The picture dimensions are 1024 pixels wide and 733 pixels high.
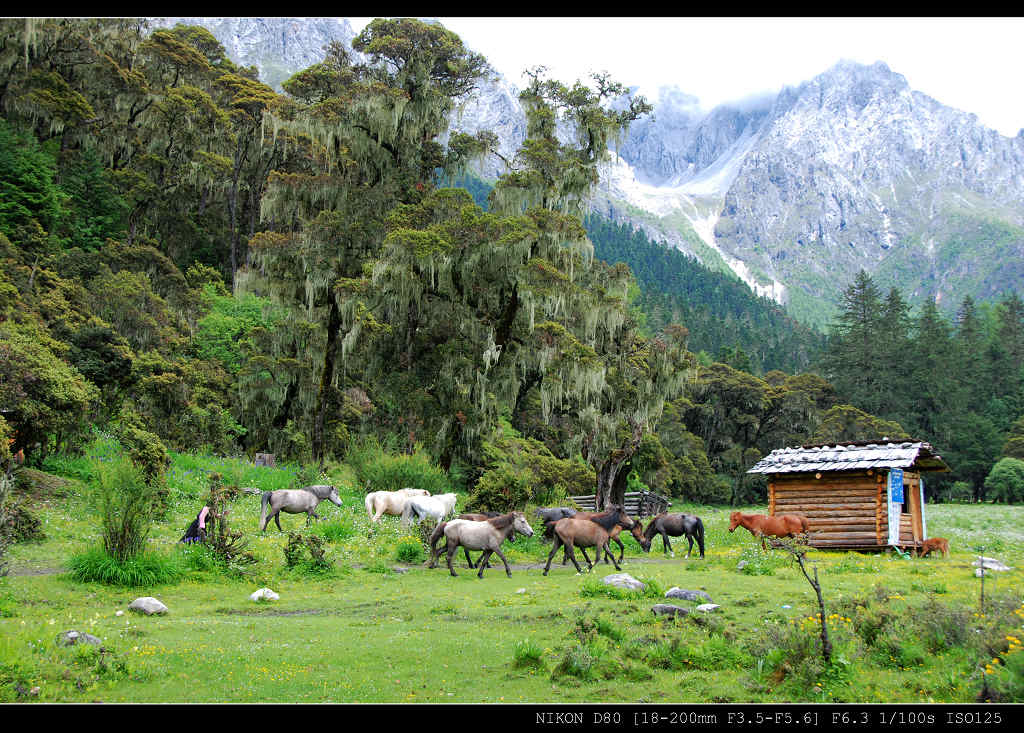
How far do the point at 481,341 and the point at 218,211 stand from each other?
30.2m

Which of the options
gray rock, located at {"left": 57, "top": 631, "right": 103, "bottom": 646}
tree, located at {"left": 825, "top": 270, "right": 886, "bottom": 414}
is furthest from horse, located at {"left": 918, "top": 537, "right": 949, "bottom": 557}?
tree, located at {"left": 825, "top": 270, "right": 886, "bottom": 414}

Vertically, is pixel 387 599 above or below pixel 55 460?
below

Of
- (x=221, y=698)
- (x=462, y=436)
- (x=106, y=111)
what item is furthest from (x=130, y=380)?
(x=106, y=111)

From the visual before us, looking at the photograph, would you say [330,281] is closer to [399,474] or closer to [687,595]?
[399,474]

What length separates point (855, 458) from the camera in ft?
67.7

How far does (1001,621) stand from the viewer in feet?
24.9

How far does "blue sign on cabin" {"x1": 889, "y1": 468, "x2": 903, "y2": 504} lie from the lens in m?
20.1

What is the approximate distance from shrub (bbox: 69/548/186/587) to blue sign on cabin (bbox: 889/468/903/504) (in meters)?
18.5

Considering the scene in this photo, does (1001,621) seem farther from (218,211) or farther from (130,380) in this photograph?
(218,211)

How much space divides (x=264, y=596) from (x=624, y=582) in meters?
6.18

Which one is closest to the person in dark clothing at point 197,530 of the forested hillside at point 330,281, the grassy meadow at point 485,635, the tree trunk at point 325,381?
the grassy meadow at point 485,635

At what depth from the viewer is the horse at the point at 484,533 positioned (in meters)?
14.3

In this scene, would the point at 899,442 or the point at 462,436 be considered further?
the point at 462,436

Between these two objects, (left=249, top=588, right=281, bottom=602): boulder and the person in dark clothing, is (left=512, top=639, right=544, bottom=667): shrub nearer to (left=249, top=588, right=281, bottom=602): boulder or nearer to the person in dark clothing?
(left=249, top=588, right=281, bottom=602): boulder
